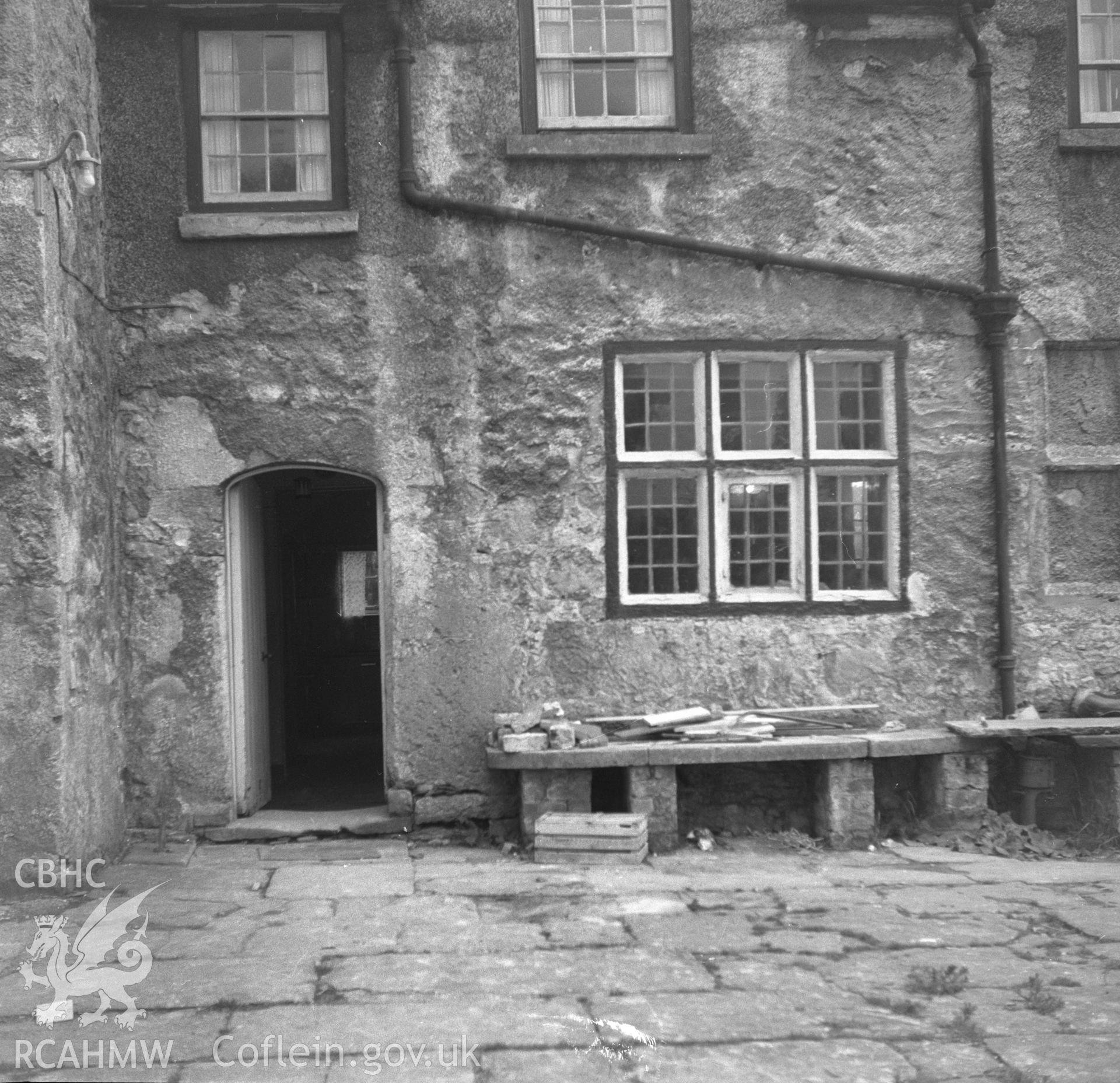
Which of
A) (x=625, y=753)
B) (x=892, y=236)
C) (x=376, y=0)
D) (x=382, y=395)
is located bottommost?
(x=625, y=753)

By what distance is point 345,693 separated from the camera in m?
12.7

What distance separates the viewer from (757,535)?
8328 millimetres

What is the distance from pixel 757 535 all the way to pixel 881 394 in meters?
1.26

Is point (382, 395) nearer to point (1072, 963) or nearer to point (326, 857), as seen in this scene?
point (326, 857)

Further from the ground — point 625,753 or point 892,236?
point 892,236

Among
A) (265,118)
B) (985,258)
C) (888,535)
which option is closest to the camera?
(265,118)

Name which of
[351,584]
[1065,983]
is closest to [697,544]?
[1065,983]

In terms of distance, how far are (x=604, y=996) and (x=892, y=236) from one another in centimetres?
542

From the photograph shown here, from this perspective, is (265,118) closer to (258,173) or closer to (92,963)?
(258,173)

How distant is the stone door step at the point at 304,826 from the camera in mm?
7941

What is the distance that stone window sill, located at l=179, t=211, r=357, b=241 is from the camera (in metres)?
7.93

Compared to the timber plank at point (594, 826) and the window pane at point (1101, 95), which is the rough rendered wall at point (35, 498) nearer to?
the timber plank at point (594, 826)

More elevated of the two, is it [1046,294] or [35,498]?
[1046,294]

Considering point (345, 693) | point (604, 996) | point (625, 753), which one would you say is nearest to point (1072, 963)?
point (604, 996)
